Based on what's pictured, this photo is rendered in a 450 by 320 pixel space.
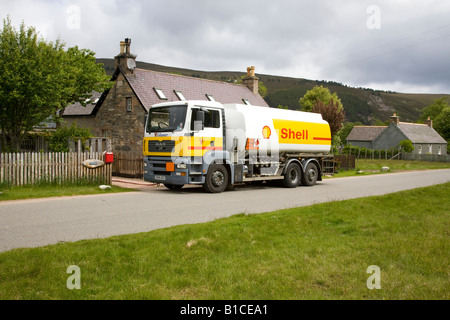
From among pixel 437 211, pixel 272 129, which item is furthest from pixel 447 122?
pixel 437 211

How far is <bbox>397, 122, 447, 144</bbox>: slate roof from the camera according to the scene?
69500 mm

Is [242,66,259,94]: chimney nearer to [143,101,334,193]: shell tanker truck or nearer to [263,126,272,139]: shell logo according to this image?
[143,101,334,193]: shell tanker truck

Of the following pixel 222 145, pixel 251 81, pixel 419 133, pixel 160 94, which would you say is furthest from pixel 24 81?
pixel 419 133

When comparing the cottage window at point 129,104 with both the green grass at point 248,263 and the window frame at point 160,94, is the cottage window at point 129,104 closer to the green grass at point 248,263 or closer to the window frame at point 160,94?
the window frame at point 160,94

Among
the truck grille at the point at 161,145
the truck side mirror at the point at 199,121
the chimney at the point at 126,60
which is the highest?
the chimney at the point at 126,60

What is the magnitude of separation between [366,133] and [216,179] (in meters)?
69.8

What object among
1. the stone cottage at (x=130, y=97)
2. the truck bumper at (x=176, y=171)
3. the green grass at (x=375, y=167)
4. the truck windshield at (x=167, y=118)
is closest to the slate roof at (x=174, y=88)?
the stone cottage at (x=130, y=97)

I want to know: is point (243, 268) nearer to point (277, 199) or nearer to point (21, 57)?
point (277, 199)

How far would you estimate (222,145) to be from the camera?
51.2 ft

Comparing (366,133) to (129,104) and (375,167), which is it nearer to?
(375,167)

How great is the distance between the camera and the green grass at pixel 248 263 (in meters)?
4.32

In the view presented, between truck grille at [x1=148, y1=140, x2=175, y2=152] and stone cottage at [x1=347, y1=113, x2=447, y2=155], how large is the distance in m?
61.4

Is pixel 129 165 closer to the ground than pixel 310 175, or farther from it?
farther from it

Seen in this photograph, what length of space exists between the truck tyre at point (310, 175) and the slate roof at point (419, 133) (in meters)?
54.7
